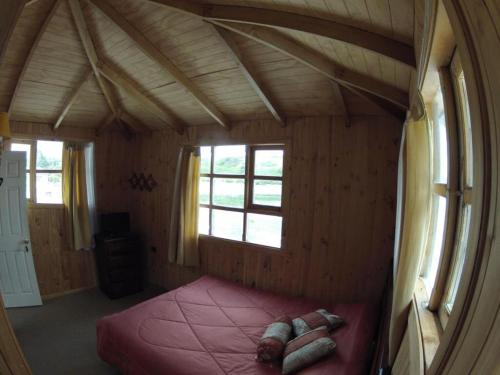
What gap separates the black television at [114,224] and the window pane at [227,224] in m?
1.60

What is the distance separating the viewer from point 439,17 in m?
0.81

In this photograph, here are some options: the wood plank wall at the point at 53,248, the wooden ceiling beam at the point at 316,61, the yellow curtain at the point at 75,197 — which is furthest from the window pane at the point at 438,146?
the wood plank wall at the point at 53,248

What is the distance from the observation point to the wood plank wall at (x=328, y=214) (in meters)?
2.60

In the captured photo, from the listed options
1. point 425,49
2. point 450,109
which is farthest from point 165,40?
point 450,109

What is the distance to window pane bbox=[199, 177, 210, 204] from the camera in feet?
12.8

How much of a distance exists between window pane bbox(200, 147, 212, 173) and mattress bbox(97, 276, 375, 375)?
66.6 inches

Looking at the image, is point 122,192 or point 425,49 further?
point 122,192

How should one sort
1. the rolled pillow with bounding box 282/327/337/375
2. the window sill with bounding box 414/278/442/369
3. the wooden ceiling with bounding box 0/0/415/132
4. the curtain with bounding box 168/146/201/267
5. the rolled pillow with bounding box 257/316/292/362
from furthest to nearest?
the curtain with bounding box 168/146/201/267
the rolled pillow with bounding box 257/316/292/362
the rolled pillow with bounding box 282/327/337/375
the wooden ceiling with bounding box 0/0/415/132
the window sill with bounding box 414/278/442/369

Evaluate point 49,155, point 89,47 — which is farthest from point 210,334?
point 49,155

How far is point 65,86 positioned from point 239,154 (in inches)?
89.2

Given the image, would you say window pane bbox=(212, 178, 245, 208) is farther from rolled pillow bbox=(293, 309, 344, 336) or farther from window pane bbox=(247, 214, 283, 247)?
rolled pillow bbox=(293, 309, 344, 336)

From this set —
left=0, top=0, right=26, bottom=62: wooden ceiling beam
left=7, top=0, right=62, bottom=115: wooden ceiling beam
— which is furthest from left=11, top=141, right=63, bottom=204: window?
left=0, top=0, right=26, bottom=62: wooden ceiling beam

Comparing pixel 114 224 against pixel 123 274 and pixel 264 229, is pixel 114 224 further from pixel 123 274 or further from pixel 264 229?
pixel 264 229

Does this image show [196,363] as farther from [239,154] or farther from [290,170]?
[239,154]
